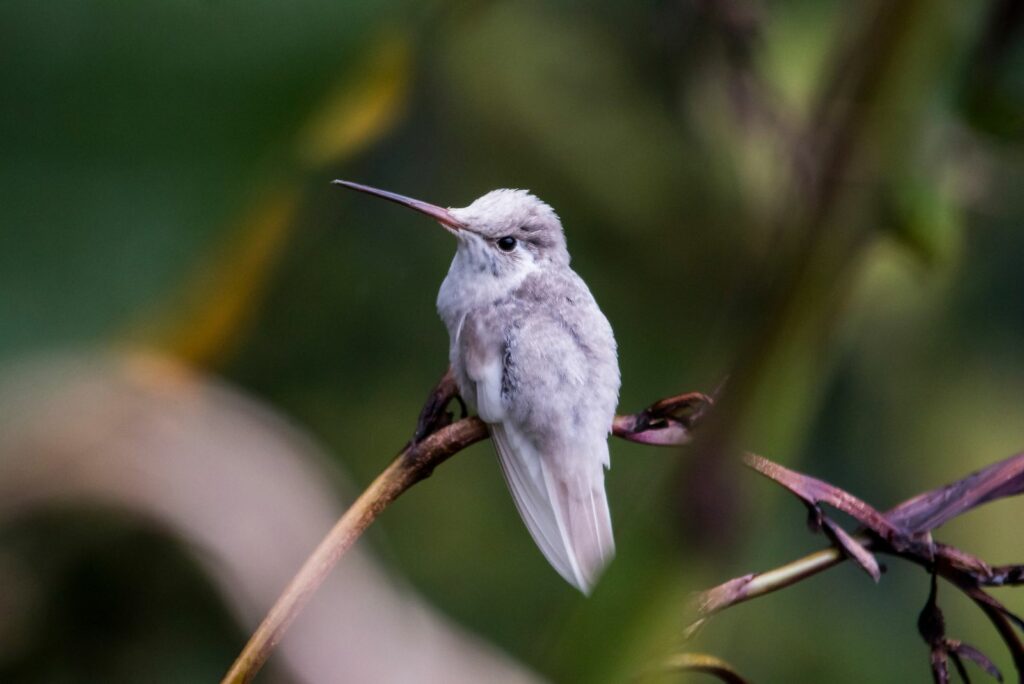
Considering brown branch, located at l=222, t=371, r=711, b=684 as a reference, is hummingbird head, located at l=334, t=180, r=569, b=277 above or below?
above

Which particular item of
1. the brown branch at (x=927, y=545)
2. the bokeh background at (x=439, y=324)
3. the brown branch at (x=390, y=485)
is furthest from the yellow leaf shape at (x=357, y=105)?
the brown branch at (x=927, y=545)

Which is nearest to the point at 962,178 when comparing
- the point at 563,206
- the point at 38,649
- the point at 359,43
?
the point at 563,206

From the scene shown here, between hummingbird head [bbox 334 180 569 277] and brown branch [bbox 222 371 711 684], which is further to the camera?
hummingbird head [bbox 334 180 569 277]

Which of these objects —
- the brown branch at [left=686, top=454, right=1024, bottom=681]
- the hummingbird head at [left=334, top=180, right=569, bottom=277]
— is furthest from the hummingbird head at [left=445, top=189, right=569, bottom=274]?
the brown branch at [left=686, top=454, right=1024, bottom=681]

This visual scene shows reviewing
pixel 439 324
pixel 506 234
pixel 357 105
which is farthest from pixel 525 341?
pixel 439 324

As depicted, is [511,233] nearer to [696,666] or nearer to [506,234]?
[506,234]

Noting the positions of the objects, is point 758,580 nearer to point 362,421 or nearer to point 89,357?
point 89,357

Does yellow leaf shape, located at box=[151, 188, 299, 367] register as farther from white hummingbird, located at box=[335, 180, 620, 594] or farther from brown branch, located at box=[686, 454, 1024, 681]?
brown branch, located at box=[686, 454, 1024, 681]
